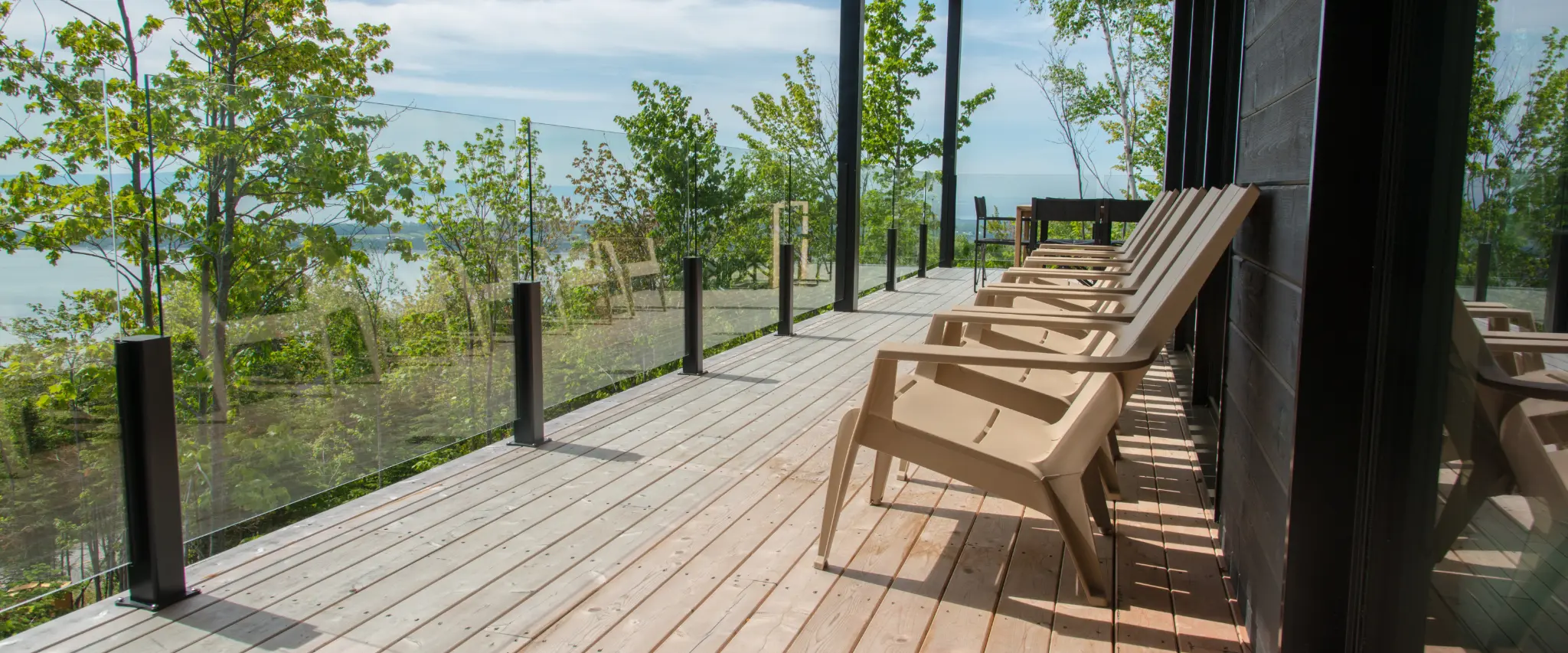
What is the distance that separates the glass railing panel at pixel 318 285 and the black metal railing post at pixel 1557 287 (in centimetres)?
250

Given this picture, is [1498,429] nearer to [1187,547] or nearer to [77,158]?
[1187,547]

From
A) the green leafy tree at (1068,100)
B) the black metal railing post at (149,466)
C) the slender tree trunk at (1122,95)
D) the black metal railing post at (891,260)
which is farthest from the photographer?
the green leafy tree at (1068,100)

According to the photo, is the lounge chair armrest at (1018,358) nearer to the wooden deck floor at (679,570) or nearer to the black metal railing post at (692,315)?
the wooden deck floor at (679,570)

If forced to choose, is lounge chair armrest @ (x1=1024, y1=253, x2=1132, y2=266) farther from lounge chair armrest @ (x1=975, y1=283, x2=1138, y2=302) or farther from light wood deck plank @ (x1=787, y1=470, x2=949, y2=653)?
light wood deck plank @ (x1=787, y1=470, x2=949, y2=653)

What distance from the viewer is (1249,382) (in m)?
2.21

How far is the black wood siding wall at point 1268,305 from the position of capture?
65.0 inches

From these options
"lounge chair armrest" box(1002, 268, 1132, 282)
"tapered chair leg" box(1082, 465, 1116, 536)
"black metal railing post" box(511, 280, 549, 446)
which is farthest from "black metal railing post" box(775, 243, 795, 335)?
"tapered chair leg" box(1082, 465, 1116, 536)

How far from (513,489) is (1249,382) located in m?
2.12

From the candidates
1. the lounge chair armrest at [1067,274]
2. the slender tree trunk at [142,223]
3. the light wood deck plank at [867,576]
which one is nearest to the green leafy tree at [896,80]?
the lounge chair armrest at [1067,274]

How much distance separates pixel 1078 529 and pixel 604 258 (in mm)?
2701

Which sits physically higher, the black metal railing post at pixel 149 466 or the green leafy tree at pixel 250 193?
the green leafy tree at pixel 250 193

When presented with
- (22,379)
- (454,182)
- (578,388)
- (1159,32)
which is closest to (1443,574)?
(22,379)

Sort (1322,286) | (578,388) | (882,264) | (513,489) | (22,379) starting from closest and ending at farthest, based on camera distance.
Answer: (1322,286)
(22,379)
(513,489)
(578,388)
(882,264)

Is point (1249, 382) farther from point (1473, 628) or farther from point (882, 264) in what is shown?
point (882, 264)
